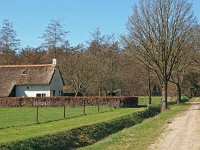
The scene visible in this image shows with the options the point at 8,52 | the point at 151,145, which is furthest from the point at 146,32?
the point at 8,52

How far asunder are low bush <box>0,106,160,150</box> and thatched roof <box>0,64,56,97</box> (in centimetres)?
4361

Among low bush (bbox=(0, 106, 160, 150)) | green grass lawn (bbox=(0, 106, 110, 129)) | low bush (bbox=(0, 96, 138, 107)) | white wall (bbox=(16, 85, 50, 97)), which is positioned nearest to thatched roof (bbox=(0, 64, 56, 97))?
white wall (bbox=(16, 85, 50, 97))

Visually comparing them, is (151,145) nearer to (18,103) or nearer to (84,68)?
(18,103)

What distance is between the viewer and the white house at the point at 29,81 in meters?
71.6

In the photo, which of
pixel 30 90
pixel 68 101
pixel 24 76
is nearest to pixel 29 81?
pixel 30 90

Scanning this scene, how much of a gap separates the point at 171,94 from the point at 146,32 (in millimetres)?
42291

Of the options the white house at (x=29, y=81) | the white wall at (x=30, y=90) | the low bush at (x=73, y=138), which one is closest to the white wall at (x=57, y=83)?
the white house at (x=29, y=81)

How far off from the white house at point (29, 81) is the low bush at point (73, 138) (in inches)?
1691

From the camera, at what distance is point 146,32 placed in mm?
49750

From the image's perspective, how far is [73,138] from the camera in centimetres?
2073

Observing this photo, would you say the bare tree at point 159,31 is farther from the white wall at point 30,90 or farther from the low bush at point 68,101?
the white wall at point 30,90

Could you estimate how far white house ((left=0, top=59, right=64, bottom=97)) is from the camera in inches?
2820

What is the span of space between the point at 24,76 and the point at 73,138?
54.3 metres

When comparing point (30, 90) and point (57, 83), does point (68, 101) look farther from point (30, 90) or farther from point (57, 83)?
point (57, 83)
